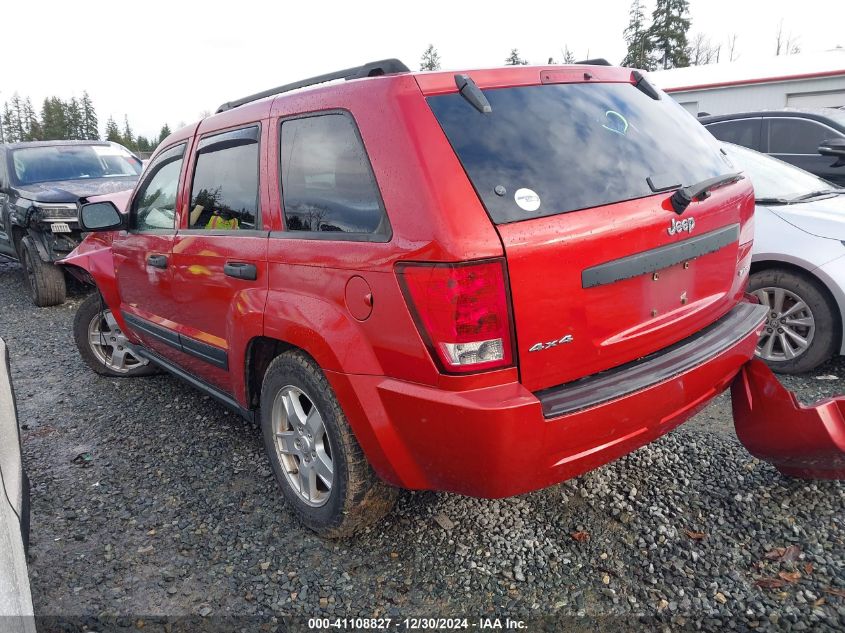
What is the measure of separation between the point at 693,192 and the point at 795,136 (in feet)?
19.7

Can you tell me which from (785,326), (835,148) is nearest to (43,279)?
(785,326)

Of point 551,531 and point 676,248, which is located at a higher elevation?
point 676,248

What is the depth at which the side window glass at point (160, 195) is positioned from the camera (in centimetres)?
349

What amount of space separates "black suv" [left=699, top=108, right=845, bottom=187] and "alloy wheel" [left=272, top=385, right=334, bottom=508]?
6.08 metres

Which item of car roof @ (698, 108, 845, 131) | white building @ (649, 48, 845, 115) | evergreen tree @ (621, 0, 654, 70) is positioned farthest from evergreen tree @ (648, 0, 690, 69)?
car roof @ (698, 108, 845, 131)

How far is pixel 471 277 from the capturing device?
1882 mm

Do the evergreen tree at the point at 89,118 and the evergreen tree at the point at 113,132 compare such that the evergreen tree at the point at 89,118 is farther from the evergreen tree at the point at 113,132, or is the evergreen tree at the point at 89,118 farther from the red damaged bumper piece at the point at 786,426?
the red damaged bumper piece at the point at 786,426

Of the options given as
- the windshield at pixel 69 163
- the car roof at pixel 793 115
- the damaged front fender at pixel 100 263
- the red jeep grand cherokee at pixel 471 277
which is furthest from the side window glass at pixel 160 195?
the car roof at pixel 793 115

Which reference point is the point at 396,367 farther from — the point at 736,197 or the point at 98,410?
the point at 98,410

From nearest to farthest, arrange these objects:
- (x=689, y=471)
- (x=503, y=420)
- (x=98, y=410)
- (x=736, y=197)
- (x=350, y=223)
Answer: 1. (x=503, y=420)
2. (x=350, y=223)
3. (x=736, y=197)
4. (x=689, y=471)
5. (x=98, y=410)

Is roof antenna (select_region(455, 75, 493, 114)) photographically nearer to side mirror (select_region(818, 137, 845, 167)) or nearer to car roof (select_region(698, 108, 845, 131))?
side mirror (select_region(818, 137, 845, 167))

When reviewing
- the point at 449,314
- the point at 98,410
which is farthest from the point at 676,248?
the point at 98,410

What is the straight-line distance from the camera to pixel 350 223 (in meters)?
2.22

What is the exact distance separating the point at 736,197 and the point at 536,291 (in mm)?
1257
